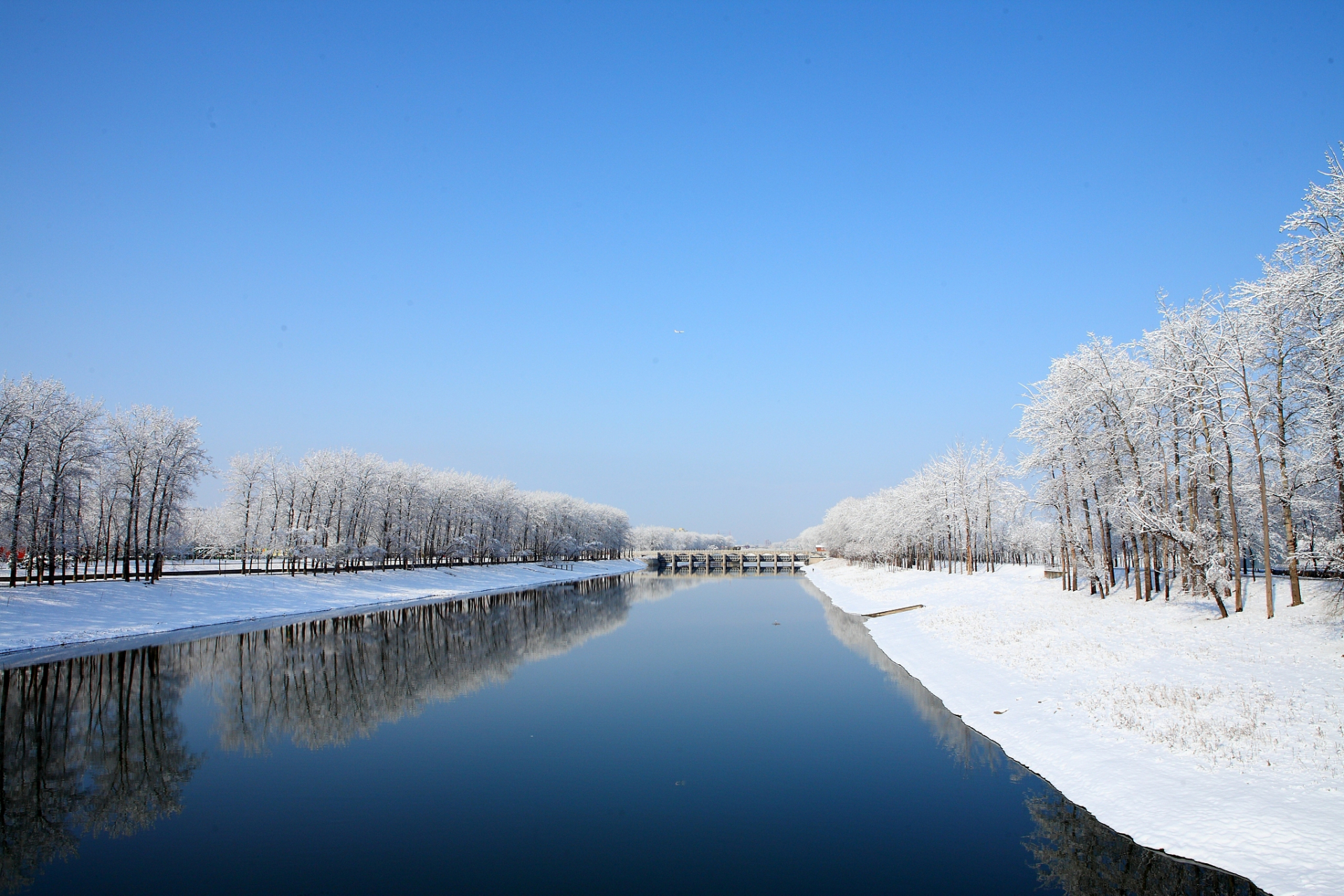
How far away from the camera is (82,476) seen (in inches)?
1793

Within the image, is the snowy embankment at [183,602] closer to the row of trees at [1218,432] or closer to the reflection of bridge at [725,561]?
the row of trees at [1218,432]

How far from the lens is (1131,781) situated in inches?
548

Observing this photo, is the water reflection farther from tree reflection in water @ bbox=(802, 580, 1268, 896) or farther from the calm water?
tree reflection in water @ bbox=(802, 580, 1268, 896)

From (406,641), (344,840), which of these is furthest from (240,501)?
(344,840)

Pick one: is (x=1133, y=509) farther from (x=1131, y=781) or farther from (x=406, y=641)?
(x=406, y=641)

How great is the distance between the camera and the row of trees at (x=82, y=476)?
4084 cm

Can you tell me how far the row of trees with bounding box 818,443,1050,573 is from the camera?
7075cm

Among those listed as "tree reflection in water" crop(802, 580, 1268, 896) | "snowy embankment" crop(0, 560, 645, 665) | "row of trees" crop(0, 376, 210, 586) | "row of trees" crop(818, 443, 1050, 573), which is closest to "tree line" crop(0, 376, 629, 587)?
"row of trees" crop(0, 376, 210, 586)

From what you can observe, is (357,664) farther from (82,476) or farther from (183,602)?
(82,476)

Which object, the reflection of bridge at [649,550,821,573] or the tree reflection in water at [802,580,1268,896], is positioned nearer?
the tree reflection in water at [802,580,1268,896]

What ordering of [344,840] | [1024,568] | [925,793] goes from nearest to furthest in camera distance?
1. [344,840]
2. [925,793]
3. [1024,568]

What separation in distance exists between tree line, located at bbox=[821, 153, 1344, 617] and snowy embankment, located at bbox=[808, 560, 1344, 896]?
2958 millimetres

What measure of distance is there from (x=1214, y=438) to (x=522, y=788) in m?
28.4

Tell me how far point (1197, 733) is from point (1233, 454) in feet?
54.7
